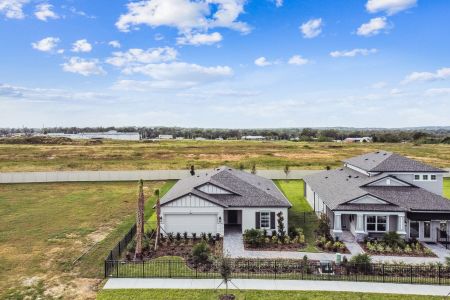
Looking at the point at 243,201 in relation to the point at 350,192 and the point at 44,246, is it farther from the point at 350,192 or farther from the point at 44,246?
the point at 44,246

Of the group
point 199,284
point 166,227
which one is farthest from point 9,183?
point 199,284

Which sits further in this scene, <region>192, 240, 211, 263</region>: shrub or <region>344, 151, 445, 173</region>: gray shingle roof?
<region>344, 151, 445, 173</region>: gray shingle roof

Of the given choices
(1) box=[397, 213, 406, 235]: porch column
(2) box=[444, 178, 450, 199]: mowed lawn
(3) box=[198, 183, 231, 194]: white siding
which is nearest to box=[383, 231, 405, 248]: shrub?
(1) box=[397, 213, 406, 235]: porch column

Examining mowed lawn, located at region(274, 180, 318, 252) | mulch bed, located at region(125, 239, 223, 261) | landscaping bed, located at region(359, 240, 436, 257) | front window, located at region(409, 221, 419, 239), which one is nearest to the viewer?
landscaping bed, located at region(359, 240, 436, 257)

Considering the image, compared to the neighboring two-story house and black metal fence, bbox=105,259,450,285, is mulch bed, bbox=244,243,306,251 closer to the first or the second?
the neighboring two-story house

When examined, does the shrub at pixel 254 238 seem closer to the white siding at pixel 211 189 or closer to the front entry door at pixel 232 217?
the white siding at pixel 211 189

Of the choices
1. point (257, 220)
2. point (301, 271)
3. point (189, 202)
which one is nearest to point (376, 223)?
point (257, 220)

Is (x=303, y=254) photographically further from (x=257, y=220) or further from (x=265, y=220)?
(x=257, y=220)

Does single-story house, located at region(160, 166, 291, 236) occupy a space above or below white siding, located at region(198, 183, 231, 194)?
below
